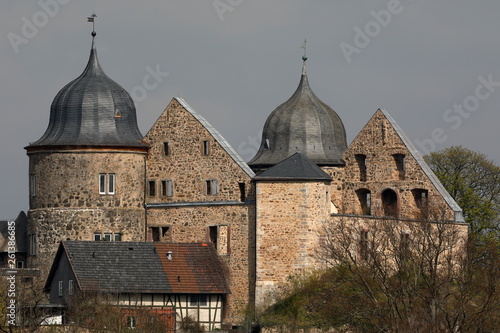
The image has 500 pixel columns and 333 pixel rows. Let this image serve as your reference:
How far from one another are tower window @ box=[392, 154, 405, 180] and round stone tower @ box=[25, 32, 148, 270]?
10.2 metres

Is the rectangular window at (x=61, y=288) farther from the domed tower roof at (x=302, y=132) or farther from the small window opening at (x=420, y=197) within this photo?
the small window opening at (x=420, y=197)

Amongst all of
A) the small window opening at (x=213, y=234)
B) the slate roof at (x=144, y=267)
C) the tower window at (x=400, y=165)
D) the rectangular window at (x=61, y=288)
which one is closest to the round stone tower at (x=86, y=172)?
the slate roof at (x=144, y=267)

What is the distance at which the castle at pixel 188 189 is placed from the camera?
209 feet

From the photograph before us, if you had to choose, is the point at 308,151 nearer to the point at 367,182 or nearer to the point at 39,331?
the point at 367,182

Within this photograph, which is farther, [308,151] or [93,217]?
[308,151]

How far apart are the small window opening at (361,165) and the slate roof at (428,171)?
203 centimetres

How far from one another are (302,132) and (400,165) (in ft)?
17.1

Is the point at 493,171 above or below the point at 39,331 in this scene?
above

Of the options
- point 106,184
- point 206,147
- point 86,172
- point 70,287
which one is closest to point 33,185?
point 86,172

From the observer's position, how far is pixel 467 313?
54594 mm

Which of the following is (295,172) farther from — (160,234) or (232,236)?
(160,234)

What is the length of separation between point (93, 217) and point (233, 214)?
5.62 m

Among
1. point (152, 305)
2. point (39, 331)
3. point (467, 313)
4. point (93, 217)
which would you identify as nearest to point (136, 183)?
point (93, 217)

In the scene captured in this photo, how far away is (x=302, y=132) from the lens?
2889 inches
